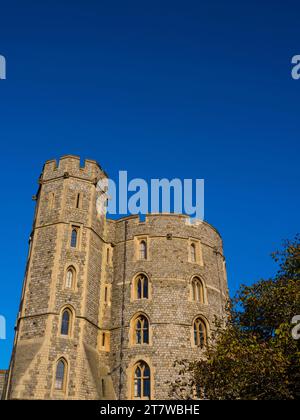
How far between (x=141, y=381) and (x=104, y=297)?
5880 mm

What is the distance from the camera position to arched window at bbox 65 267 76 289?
26297 mm

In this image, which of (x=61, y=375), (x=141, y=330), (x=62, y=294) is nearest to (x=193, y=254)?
(x=141, y=330)

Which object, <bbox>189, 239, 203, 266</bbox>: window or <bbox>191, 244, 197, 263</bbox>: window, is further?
<bbox>191, 244, 197, 263</bbox>: window

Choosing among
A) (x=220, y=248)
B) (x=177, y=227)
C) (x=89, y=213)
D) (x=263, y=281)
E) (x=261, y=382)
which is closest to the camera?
(x=261, y=382)

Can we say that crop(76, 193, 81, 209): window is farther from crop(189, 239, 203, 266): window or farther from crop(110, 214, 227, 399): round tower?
crop(189, 239, 203, 266): window

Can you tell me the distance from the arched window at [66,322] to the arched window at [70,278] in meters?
1.54

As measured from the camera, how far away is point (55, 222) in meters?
28.0

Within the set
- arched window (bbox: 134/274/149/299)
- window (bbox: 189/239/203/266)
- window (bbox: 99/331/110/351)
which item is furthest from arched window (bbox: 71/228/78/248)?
window (bbox: 189/239/203/266)

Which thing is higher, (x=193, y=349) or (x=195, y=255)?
(x=195, y=255)

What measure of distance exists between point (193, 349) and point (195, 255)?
266 inches

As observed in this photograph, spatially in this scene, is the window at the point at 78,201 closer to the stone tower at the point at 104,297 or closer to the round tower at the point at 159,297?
the stone tower at the point at 104,297

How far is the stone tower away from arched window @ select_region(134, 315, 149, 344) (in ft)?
0.29
